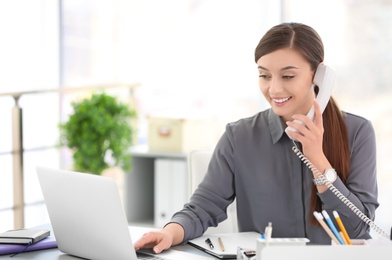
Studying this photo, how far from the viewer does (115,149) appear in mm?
4113

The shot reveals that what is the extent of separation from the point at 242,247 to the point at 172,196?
239cm

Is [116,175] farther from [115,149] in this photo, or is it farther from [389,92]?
[389,92]

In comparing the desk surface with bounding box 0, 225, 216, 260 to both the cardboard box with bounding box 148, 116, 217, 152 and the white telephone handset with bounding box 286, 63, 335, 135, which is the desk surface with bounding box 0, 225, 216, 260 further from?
the cardboard box with bounding box 148, 116, 217, 152

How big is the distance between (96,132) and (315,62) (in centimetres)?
219

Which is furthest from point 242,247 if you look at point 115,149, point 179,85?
point 179,85

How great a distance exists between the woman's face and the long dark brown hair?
0.07 ft

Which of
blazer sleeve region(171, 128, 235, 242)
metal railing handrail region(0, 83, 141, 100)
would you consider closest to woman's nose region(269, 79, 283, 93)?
blazer sleeve region(171, 128, 235, 242)

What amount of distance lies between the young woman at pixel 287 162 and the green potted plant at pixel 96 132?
6.21ft

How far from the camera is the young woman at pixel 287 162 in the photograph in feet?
6.67

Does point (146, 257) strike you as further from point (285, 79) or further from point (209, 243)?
point (285, 79)

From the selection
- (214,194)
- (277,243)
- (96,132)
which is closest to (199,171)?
(214,194)

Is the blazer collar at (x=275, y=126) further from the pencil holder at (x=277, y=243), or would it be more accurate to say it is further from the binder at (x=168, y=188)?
the binder at (x=168, y=188)

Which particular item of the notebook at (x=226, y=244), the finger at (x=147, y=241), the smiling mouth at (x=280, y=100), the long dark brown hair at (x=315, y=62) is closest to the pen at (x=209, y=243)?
the notebook at (x=226, y=244)

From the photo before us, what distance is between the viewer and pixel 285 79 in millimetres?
2074
